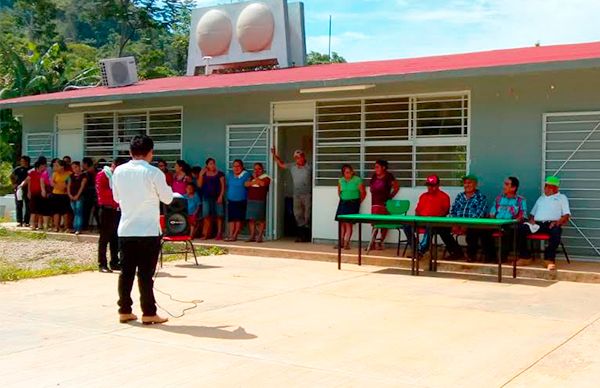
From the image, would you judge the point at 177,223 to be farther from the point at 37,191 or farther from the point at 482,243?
the point at 37,191

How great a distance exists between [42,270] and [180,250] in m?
2.86

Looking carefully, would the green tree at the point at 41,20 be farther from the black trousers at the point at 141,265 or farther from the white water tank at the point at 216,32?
the black trousers at the point at 141,265

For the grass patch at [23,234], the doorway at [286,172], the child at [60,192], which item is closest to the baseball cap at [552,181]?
the doorway at [286,172]

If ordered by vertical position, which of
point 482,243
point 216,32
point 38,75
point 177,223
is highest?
point 38,75

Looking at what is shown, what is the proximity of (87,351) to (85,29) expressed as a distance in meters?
74.3

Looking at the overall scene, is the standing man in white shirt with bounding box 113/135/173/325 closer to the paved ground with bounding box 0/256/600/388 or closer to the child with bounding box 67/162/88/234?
the paved ground with bounding box 0/256/600/388

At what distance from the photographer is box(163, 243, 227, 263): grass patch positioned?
12102 millimetres

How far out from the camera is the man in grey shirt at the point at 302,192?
13195 millimetres

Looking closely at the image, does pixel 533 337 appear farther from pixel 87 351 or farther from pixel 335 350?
pixel 87 351

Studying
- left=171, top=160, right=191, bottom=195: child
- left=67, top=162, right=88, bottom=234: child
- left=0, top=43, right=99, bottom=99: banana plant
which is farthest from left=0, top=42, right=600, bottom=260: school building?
left=0, top=43, right=99, bottom=99: banana plant

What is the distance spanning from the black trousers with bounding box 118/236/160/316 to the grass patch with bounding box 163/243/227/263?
16.4 ft

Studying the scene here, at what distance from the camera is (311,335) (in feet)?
21.0

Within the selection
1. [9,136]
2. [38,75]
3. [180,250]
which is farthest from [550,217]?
[38,75]

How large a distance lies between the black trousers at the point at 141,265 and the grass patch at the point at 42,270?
137 inches
